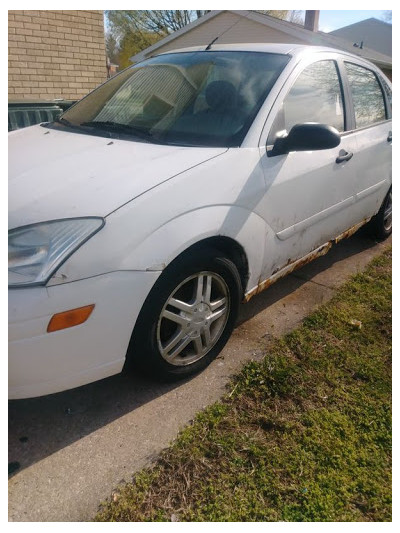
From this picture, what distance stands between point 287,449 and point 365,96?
9.95 ft

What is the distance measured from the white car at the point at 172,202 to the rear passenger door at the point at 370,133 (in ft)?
0.14

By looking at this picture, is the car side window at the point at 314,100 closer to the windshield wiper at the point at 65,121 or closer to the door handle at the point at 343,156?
the door handle at the point at 343,156

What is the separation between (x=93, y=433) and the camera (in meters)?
1.96

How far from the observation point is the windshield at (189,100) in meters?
2.33

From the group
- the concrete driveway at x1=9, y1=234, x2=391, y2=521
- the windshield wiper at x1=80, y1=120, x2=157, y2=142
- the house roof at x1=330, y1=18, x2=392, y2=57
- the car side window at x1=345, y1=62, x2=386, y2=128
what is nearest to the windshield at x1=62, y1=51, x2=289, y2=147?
the windshield wiper at x1=80, y1=120, x2=157, y2=142

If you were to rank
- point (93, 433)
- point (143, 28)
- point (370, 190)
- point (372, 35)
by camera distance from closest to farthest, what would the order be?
1. point (93, 433)
2. point (370, 190)
3. point (143, 28)
4. point (372, 35)

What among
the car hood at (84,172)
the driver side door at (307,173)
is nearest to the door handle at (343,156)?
the driver side door at (307,173)

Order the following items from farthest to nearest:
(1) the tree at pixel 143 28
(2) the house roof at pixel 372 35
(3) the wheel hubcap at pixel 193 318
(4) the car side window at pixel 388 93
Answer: (2) the house roof at pixel 372 35
(1) the tree at pixel 143 28
(4) the car side window at pixel 388 93
(3) the wheel hubcap at pixel 193 318

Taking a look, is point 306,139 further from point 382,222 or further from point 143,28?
point 143,28

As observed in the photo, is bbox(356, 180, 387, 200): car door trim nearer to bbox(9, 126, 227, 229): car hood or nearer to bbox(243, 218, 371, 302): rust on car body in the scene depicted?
bbox(243, 218, 371, 302): rust on car body

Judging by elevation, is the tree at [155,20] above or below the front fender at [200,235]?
above

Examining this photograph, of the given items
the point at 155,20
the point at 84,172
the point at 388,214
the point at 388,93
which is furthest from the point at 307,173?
the point at 155,20

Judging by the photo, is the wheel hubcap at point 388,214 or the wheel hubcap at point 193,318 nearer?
the wheel hubcap at point 193,318

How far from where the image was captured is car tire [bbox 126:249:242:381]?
193cm
